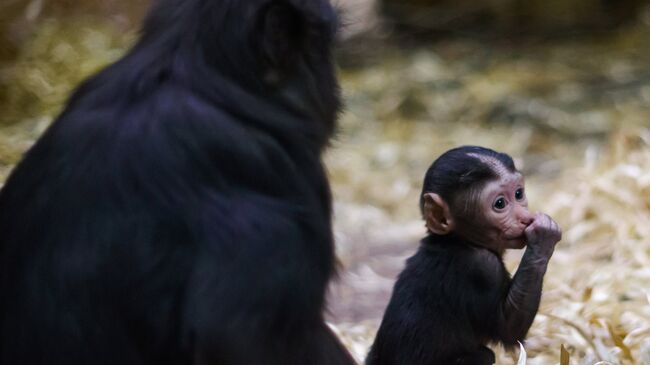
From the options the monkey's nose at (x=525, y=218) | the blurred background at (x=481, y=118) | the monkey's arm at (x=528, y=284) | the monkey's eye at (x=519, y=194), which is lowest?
the blurred background at (x=481, y=118)

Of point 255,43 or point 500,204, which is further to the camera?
point 500,204

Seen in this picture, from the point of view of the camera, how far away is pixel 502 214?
2781 mm

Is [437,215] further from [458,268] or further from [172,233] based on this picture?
[172,233]

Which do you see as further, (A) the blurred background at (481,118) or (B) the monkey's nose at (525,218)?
(A) the blurred background at (481,118)

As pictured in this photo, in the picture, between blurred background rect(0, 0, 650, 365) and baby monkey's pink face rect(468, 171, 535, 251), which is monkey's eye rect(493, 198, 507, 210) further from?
blurred background rect(0, 0, 650, 365)

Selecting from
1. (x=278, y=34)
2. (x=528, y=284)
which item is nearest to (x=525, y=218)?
(x=528, y=284)

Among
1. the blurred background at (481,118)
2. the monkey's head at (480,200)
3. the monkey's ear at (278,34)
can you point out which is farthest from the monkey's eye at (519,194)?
the monkey's ear at (278,34)

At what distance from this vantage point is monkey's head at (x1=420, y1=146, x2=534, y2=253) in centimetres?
277

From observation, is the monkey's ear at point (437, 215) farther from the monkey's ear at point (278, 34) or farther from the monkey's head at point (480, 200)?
the monkey's ear at point (278, 34)

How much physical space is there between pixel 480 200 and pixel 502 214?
0.07m

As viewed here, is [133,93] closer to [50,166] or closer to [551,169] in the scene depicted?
[50,166]

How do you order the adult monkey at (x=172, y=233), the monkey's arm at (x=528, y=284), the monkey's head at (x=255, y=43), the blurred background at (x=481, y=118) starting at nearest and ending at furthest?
the adult monkey at (x=172, y=233), the monkey's head at (x=255, y=43), the monkey's arm at (x=528, y=284), the blurred background at (x=481, y=118)

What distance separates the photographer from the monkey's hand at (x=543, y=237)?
2729mm

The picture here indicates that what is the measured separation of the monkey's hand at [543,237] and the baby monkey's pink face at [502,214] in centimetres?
4
